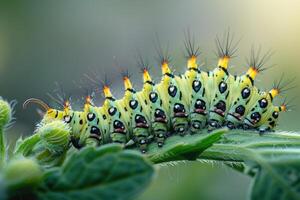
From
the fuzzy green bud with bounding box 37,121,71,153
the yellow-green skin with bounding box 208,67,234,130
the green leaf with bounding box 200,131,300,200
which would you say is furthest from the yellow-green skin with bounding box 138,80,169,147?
the fuzzy green bud with bounding box 37,121,71,153

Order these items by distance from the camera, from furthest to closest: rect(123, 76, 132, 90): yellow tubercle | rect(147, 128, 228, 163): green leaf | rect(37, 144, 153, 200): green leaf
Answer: rect(123, 76, 132, 90): yellow tubercle
rect(147, 128, 228, 163): green leaf
rect(37, 144, 153, 200): green leaf

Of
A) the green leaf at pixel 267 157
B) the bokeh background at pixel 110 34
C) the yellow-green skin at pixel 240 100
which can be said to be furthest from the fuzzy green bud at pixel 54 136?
the bokeh background at pixel 110 34

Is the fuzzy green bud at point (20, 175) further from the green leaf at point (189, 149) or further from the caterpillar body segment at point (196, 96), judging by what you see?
the caterpillar body segment at point (196, 96)

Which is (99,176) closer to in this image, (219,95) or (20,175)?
(20,175)

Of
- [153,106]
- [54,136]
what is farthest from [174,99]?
[54,136]

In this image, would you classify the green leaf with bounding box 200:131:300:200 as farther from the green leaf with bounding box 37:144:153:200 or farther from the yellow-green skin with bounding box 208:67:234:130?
the yellow-green skin with bounding box 208:67:234:130

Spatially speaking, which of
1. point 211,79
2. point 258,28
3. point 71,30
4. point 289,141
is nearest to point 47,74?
point 71,30
